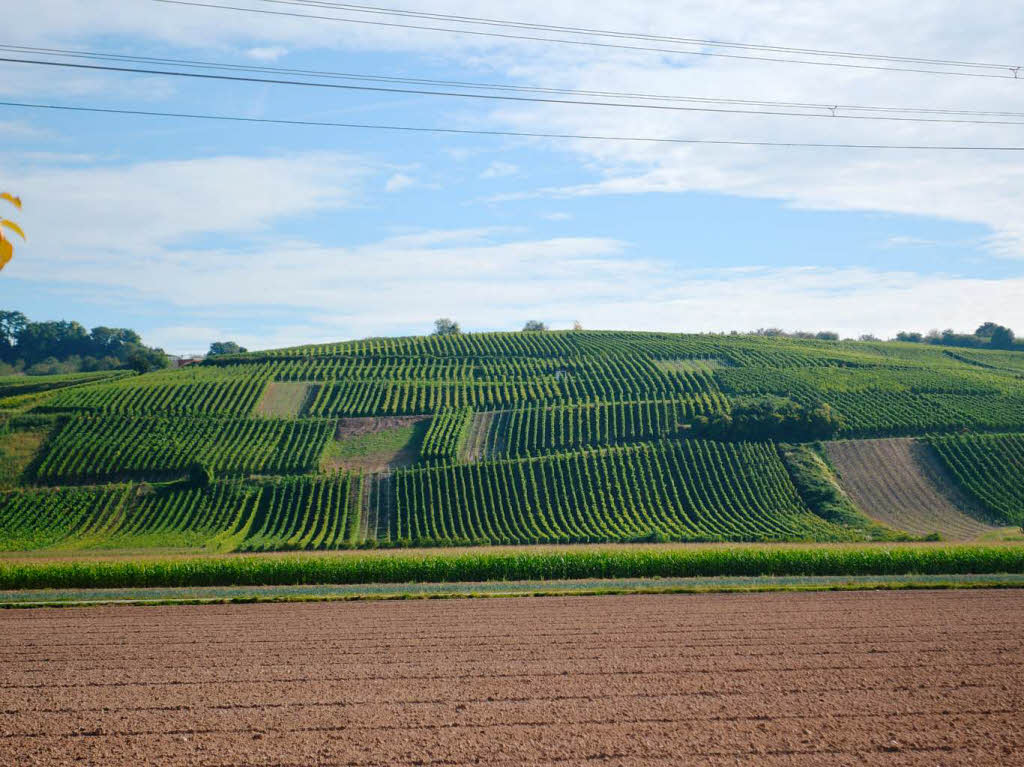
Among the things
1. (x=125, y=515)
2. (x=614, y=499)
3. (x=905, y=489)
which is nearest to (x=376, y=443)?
(x=125, y=515)

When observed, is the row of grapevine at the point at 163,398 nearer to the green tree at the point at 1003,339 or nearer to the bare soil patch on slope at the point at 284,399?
the bare soil patch on slope at the point at 284,399

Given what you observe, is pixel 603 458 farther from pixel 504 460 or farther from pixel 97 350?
pixel 97 350

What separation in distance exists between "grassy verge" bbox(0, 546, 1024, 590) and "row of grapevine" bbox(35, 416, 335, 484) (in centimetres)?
3020

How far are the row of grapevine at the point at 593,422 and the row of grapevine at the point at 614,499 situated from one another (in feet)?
8.88

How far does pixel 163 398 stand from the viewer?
7925 centimetres

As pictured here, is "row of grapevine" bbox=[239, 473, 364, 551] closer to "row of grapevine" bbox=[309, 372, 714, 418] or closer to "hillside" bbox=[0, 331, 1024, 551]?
"hillside" bbox=[0, 331, 1024, 551]

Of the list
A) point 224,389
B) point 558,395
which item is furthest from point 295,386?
point 558,395

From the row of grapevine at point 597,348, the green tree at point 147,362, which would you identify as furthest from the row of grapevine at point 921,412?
the green tree at point 147,362

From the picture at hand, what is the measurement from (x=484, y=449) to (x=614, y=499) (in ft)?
44.4

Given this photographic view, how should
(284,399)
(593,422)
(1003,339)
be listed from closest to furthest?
(593,422), (284,399), (1003,339)

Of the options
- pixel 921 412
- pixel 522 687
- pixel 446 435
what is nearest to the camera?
pixel 522 687

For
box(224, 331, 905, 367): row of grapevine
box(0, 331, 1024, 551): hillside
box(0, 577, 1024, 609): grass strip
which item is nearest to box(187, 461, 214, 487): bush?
box(0, 331, 1024, 551): hillside

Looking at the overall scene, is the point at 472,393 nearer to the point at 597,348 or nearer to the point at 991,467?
the point at 597,348

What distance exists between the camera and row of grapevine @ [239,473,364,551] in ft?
175
